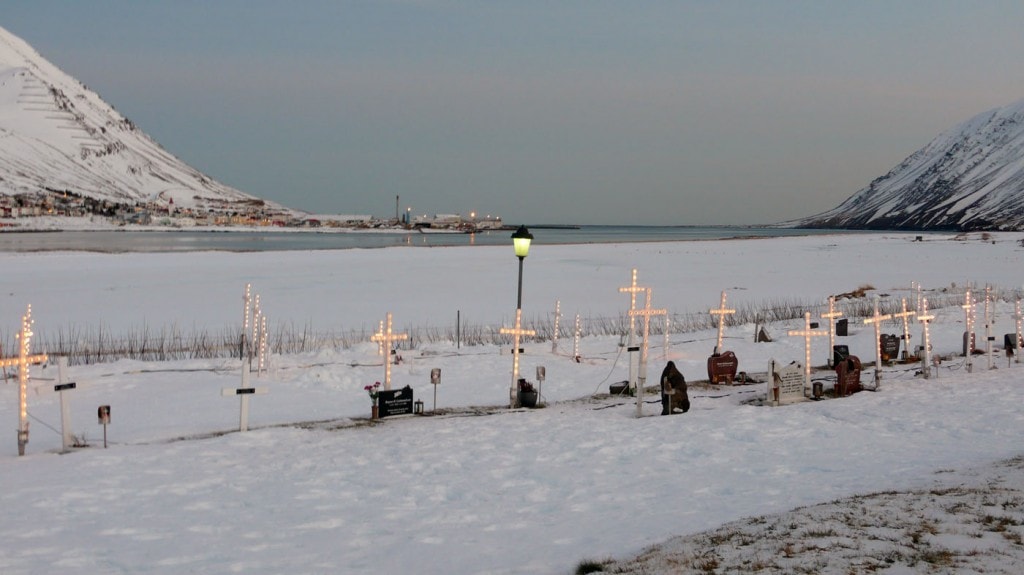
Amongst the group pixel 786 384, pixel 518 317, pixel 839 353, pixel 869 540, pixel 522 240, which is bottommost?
pixel 869 540

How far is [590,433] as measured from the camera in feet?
45.6

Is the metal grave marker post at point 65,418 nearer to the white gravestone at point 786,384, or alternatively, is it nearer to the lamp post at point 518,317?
the lamp post at point 518,317

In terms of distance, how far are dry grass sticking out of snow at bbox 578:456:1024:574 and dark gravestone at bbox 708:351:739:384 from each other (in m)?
10.3

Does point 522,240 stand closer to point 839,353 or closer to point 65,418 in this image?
point 839,353

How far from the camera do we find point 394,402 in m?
15.7

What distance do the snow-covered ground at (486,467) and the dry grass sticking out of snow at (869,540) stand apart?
38mm

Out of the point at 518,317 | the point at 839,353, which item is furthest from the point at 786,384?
the point at 518,317

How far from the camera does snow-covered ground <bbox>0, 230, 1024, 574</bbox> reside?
820cm

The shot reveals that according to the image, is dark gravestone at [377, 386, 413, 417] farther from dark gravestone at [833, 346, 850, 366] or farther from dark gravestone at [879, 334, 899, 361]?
dark gravestone at [879, 334, 899, 361]

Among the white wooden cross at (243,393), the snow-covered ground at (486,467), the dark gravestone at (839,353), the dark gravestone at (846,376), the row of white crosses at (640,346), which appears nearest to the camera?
the snow-covered ground at (486,467)

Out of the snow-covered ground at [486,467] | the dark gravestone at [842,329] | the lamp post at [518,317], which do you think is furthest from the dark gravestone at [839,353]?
the lamp post at [518,317]

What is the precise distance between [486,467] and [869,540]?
5674 millimetres

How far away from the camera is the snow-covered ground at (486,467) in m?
8.20

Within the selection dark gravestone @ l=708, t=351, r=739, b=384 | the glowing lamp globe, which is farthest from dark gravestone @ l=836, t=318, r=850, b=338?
the glowing lamp globe
